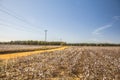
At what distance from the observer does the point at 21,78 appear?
914cm

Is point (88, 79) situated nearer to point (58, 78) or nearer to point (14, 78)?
point (58, 78)

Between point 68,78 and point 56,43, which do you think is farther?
point 56,43

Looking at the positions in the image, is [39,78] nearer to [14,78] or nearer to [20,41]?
[14,78]

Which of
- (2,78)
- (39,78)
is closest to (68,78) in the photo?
(39,78)

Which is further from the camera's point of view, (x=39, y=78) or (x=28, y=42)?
(x=28, y=42)

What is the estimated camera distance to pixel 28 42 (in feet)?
412

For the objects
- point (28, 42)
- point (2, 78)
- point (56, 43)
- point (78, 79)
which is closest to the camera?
point (2, 78)

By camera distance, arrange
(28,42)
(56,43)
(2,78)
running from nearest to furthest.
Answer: (2,78) < (28,42) < (56,43)

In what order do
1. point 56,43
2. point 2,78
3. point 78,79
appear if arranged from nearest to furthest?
point 2,78 → point 78,79 → point 56,43

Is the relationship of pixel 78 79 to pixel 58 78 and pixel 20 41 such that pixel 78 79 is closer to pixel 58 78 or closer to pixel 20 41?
pixel 58 78

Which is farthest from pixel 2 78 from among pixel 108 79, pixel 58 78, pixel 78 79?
pixel 108 79

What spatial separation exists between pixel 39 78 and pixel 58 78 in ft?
4.27

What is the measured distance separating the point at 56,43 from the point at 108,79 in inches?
5054

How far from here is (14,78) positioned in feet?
29.8
